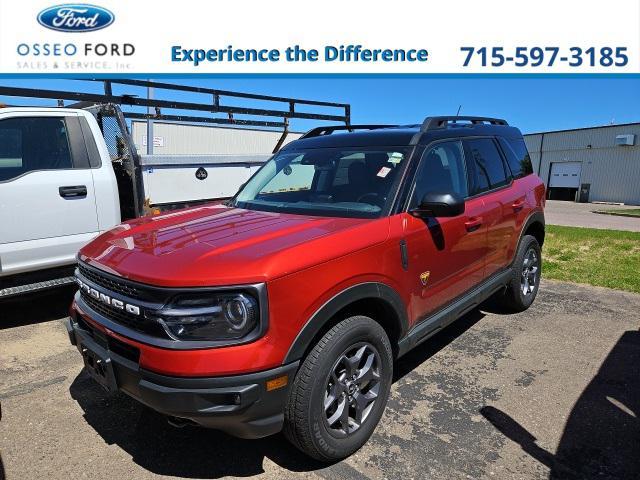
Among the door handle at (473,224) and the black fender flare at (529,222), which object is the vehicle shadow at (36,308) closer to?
the door handle at (473,224)

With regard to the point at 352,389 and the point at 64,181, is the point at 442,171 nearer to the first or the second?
the point at 352,389

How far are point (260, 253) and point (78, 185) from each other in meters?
3.17

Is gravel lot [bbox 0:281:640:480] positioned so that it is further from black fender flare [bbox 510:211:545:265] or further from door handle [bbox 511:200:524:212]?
door handle [bbox 511:200:524:212]

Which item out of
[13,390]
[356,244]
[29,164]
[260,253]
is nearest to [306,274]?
[260,253]

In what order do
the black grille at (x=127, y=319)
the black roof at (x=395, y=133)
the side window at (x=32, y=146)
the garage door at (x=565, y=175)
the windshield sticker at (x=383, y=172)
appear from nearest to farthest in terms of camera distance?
the black grille at (x=127, y=319) < the windshield sticker at (x=383, y=172) < the black roof at (x=395, y=133) < the side window at (x=32, y=146) < the garage door at (x=565, y=175)

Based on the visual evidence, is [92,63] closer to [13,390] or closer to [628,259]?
[13,390]

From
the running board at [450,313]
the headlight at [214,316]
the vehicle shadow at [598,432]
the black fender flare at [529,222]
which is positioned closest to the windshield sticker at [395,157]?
the running board at [450,313]

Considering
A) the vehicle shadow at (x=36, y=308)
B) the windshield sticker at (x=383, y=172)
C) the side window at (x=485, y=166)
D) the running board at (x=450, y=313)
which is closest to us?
the running board at (x=450, y=313)

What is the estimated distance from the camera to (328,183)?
348 cm

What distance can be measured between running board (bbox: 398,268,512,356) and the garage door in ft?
108

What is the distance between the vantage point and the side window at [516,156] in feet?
15.7

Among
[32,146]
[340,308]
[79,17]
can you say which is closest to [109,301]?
[340,308]

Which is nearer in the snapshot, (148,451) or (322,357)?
(322,357)

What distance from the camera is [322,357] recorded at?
2346 mm
